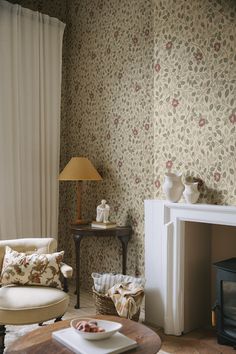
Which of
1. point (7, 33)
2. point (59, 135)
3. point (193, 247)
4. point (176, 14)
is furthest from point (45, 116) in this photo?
point (193, 247)

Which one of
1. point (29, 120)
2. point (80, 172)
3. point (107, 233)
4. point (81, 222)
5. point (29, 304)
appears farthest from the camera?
point (29, 120)

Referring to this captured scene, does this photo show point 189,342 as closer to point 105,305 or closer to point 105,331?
point 105,305

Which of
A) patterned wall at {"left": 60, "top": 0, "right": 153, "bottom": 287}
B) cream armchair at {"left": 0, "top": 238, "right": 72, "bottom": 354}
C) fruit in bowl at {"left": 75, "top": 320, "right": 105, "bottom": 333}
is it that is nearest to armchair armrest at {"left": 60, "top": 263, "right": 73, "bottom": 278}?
cream armchair at {"left": 0, "top": 238, "right": 72, "bottom": 354}

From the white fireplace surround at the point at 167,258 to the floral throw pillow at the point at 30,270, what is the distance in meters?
0.85

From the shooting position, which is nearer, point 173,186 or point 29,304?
point 29,304

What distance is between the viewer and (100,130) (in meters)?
4.26

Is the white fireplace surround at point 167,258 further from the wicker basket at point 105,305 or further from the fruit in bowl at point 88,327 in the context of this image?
Result: the fruit in bowl at point 88,327

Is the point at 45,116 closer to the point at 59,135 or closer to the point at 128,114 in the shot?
the point at 59,135

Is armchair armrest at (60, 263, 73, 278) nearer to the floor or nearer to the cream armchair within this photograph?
the cream armchair

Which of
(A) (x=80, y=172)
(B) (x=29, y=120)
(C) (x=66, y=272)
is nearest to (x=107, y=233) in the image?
(A) (x=80, y=172)

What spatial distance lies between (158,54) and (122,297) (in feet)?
6.88

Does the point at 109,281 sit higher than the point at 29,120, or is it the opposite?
the point at 29,120

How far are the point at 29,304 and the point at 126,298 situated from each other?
0.84 metres

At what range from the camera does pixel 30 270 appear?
2920 millimetres
